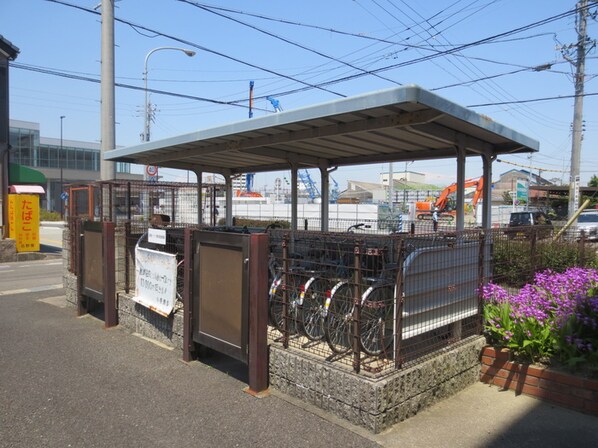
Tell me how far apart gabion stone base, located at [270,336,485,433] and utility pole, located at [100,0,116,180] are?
7.43 metres

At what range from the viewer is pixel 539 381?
4.26 metres

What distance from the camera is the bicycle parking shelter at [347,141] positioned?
4340mm

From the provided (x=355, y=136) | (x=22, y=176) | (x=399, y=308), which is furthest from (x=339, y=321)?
(x=22, y=176)

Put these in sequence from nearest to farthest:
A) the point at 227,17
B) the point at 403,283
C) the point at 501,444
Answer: the point at 501,444
the point at 403,283
the point at 227,17

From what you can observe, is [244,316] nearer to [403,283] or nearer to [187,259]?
[187,259]

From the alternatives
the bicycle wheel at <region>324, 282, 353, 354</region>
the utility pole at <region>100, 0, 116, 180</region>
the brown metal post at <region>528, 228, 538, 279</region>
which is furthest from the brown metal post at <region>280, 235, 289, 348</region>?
the utility pole at <region>100, 0, 116, 180</region>

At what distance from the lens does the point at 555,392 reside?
414cm

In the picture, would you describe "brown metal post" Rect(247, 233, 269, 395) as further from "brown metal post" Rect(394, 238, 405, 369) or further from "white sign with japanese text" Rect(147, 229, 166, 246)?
"white sign with japanese text" Rect(147, 229, 166, 246)

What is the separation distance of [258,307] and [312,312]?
0.68m

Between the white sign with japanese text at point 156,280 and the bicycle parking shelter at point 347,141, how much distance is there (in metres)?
0.64

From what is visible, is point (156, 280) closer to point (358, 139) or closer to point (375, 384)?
point (358, 139)

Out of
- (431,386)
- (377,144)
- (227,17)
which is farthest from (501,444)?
(227,17)

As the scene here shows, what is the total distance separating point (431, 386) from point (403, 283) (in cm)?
99

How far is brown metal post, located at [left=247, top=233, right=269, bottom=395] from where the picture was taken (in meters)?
4.27
